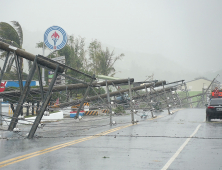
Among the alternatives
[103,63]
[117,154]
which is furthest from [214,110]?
[103,63]

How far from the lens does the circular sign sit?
31.0 meters

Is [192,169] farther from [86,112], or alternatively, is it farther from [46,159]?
[86,112]

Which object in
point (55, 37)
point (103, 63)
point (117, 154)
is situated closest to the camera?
point (117, 154)

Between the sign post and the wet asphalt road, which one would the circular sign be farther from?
the wet asphalt road

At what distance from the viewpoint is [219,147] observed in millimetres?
11266

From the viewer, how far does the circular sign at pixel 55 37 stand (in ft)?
102

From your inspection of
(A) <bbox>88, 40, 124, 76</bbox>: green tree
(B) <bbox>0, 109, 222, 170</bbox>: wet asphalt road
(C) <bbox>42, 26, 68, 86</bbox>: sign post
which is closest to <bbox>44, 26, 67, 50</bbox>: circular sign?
(C) <bbox>42, 26, 68, 86</bbox>: sign post

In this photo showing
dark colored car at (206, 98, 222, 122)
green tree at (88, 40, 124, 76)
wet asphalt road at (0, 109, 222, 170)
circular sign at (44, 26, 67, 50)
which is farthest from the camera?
green tree at (88, 40, 124, 76)

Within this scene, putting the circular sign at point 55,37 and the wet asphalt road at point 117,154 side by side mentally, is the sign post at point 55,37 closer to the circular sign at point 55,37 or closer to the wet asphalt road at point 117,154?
the circular sign at point 55,37

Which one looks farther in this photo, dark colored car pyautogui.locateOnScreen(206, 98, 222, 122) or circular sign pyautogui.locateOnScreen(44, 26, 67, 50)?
circular sign pyautogui.locateOnScreen(44, 26, 67, 50)

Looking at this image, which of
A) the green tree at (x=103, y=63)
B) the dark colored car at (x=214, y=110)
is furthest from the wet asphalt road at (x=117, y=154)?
the green tree at (x=103, y=63)

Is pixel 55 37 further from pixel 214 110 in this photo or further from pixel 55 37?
pixel 214 110

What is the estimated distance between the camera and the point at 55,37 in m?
31.4

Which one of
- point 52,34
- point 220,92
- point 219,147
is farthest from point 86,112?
point 219,147
